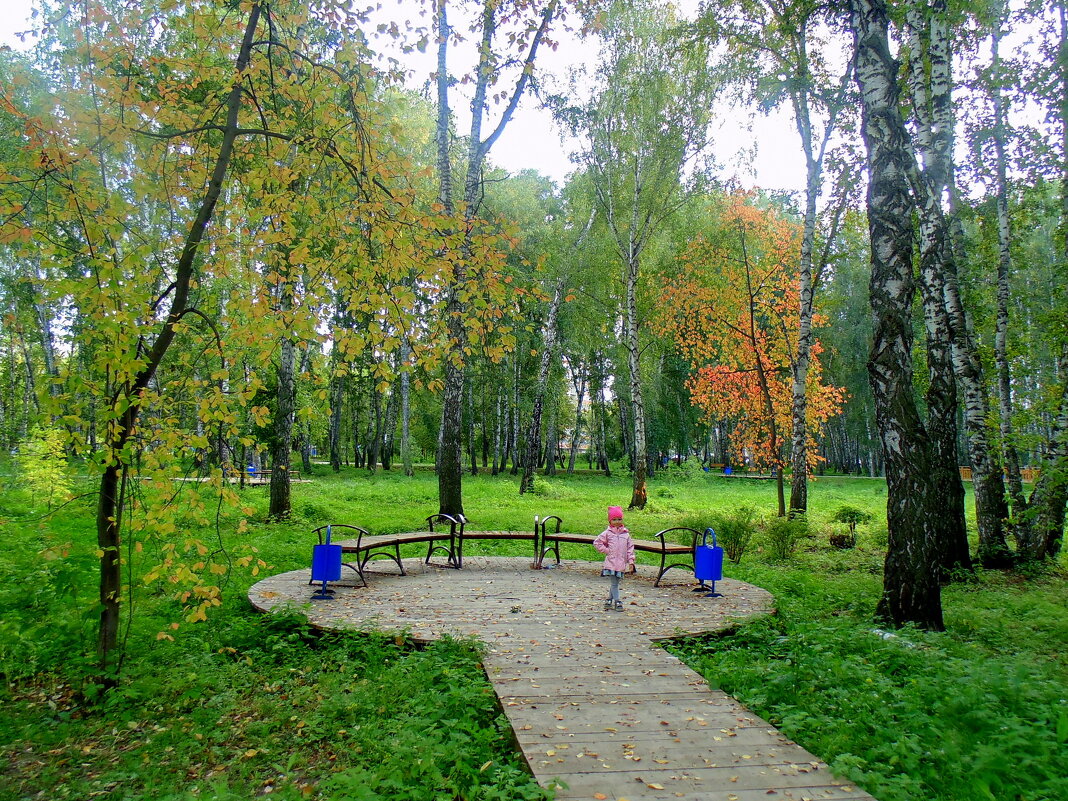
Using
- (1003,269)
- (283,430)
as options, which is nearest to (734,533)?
(1003,269)

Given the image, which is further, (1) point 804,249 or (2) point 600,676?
(1) point 804,249

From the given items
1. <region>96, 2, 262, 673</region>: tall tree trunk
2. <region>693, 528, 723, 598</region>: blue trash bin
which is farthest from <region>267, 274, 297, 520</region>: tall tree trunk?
<region>693, 528, 723, 598</region>: blue trash bin

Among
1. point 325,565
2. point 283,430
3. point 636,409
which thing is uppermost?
point 636,409

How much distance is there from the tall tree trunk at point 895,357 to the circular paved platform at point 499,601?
1518mm

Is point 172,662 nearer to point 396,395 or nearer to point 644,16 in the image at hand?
point 644,16

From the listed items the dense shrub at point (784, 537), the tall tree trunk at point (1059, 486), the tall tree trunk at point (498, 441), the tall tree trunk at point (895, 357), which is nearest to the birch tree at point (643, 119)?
the dense shrub at point (784, 537)

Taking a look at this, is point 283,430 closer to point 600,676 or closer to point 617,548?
point 617,548

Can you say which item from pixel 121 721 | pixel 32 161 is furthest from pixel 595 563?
pixel 32 161

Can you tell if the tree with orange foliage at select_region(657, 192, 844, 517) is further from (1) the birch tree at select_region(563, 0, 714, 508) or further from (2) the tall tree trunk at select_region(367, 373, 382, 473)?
(2) the tall tree trunk at select_region(367, 373, 382, 473)

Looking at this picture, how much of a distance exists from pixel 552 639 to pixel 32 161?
201 inches

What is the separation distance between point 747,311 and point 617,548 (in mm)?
14330

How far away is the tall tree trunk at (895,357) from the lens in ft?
18.9

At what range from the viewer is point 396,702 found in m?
4.38

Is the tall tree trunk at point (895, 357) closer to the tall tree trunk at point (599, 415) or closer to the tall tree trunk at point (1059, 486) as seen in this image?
the tall tree trunk at point (1059, 486)
